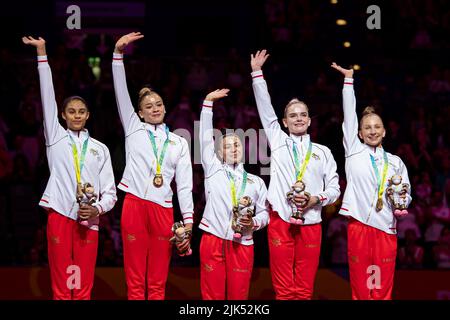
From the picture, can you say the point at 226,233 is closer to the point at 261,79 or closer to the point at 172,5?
the point at 261,79

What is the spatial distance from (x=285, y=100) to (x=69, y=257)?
4.39m

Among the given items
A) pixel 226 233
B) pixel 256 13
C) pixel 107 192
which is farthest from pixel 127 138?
pixel 256 13

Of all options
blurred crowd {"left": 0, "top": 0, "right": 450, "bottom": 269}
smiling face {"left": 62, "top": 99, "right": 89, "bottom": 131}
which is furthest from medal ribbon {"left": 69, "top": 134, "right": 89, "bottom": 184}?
blurred crowd {"left": 0, "top": 0, "right": 450, "bottom": 269}

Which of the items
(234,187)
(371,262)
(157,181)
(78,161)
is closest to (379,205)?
(371,262)

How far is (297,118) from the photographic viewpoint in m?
8.29

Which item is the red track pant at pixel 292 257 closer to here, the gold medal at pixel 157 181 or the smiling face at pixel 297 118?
the smiling face at pixel 297 118

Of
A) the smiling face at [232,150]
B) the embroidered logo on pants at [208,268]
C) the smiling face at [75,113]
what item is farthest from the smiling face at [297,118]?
the smiling face at [75,113]

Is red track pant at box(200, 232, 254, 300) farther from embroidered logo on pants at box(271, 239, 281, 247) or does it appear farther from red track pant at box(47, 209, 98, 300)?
red track pant at box(47, 209, 98, 300)

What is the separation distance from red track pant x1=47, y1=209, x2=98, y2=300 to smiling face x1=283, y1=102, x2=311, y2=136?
73.3 inches

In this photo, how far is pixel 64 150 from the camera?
806cm

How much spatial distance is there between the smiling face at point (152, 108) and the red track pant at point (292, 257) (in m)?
1.26

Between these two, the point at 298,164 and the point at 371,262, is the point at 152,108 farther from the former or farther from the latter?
the point at 371,262

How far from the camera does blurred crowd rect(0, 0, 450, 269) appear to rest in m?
10.2

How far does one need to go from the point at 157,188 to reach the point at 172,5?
18.7 ft
